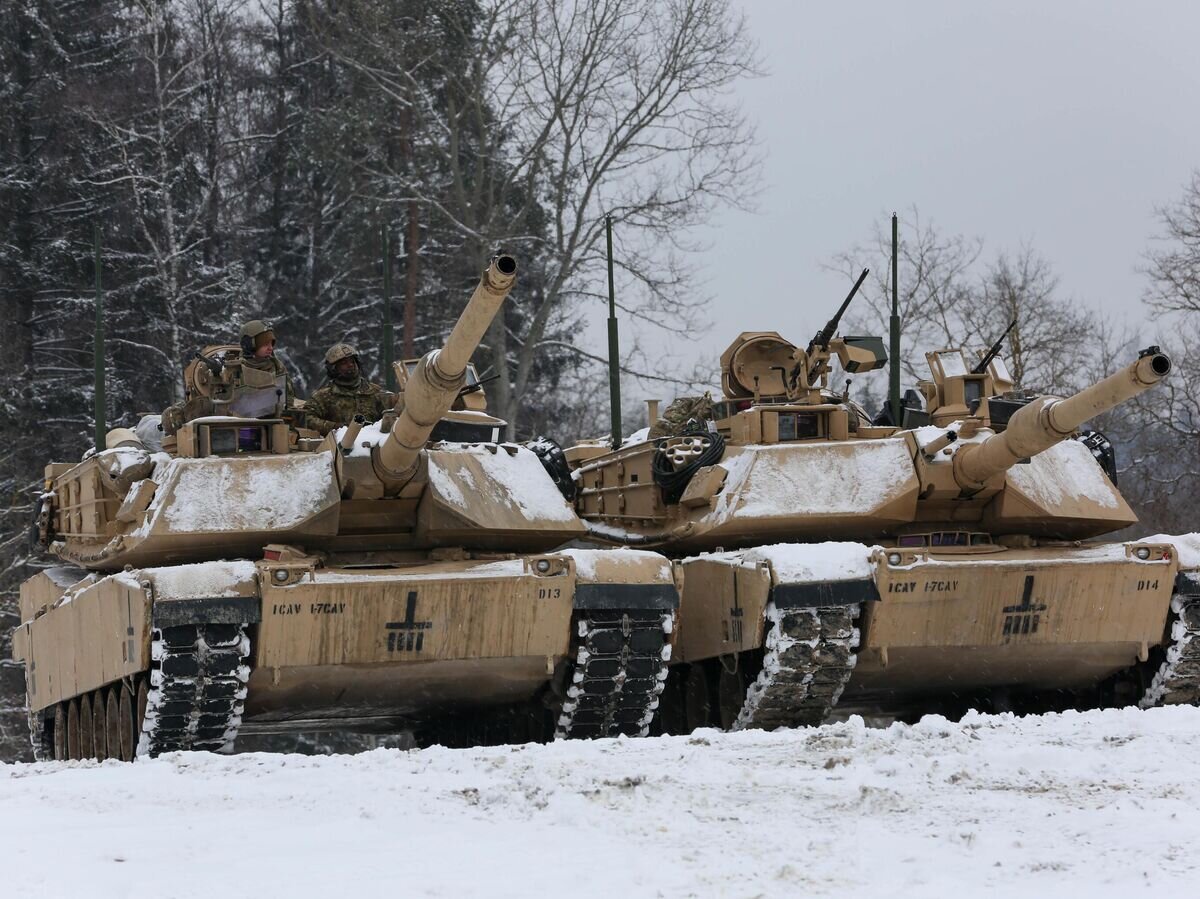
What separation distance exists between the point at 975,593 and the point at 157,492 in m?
5.74

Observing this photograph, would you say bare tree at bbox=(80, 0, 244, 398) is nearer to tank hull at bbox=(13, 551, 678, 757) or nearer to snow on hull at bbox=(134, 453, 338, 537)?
snow on hull at bbox=(134, 453, 338, 537)

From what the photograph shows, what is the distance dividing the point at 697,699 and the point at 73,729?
491 centimetres

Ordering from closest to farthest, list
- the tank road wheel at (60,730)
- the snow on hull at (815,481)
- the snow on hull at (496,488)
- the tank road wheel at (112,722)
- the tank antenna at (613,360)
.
A: the tank road wheel at (112,722) → the snow on hull at (496,488) → the snow on hull at (815,481) → the tank road wheel at (60,730) → the tank antenna at (613,360)

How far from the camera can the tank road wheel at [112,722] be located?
519 inches

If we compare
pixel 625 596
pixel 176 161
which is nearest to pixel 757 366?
pixel 625 596

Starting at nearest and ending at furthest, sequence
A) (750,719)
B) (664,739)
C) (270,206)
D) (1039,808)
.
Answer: (1039,808)
(664,739)
(750,719)
(270,206)

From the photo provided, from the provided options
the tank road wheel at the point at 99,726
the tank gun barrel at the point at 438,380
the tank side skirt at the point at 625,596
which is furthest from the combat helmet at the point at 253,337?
the tank side skirt at the point at 625,596

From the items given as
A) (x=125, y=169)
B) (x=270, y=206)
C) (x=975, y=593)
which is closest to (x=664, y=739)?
(x=975, y=593)

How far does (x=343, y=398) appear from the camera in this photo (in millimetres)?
15148

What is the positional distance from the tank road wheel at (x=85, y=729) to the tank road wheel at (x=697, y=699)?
4.65 m

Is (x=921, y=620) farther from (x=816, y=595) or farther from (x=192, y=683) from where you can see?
(x=192, y=683)

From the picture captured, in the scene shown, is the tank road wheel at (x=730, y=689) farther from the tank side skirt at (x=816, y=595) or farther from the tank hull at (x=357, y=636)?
the tank side skirt at (x=816, y=595)

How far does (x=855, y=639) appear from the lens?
13008 mm

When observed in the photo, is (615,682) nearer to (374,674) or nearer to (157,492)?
(374,674)
